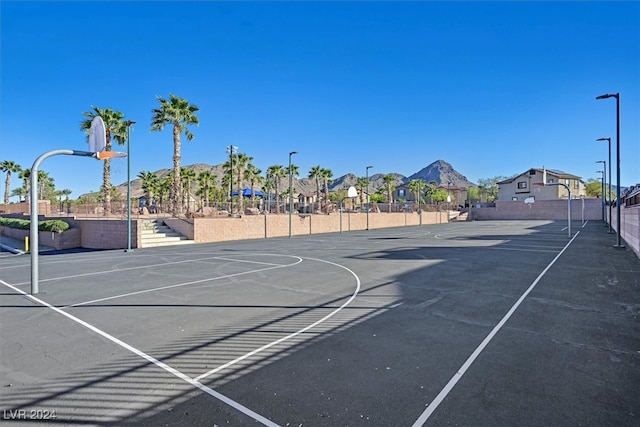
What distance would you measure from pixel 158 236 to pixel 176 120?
29.1 feet

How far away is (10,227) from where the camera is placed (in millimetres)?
29656

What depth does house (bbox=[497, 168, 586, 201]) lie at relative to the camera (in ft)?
242

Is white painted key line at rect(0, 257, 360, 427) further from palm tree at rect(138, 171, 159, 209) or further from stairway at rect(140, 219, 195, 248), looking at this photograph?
palm tree at rect(138, 171, 159, 209)

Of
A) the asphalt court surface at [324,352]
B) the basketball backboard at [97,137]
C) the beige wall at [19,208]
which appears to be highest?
the basketball backboard at [97,137]

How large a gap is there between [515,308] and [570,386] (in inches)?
142

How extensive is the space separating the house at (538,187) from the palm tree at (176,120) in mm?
66582

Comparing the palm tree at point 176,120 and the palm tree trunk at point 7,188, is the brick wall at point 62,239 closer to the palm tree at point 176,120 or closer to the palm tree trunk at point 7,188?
the palm tree at point 176,120

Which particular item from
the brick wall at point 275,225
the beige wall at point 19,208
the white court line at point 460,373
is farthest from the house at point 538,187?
the beige wall at point 19,208

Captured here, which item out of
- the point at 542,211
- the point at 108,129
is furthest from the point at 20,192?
the point at 542,211

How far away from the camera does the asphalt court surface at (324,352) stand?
3760mm

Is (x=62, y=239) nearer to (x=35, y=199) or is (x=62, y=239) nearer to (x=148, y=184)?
(x=35, y=199)

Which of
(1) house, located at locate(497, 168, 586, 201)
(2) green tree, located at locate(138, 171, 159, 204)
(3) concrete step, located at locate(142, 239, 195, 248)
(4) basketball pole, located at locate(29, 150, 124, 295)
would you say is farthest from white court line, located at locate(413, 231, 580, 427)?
(1) house, located at locate(497, 168, 586, 201)

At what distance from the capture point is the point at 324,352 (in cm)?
529

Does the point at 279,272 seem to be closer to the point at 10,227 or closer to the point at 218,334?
the point at 218,334
